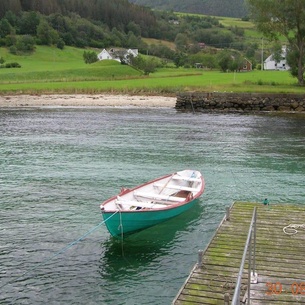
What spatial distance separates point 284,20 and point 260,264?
176ft

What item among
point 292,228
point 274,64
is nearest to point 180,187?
point 292,228

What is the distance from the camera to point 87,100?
62.4m

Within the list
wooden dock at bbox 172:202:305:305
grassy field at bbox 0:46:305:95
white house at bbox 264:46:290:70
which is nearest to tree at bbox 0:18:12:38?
grassy field at bbox 0:46:305:95

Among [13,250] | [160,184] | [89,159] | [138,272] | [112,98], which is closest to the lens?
[138,272]

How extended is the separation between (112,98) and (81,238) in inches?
1934

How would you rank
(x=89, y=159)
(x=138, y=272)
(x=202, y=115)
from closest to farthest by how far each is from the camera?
(x=138, y=272) < (x=89, y=159) < (x=202, y=115)

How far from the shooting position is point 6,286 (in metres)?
11.8

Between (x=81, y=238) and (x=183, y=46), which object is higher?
(x=183, y=46)

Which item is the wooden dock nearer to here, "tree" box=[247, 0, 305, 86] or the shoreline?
the shoreline

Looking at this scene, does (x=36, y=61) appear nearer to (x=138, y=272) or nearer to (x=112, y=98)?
(x=112, y=98)

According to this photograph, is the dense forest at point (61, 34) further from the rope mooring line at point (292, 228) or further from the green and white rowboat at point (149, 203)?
the rope mooring line at point (292, 228)

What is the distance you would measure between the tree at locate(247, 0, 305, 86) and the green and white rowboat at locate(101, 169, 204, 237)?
44.9 metres

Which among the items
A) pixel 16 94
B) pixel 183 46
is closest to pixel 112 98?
pixel 16 94

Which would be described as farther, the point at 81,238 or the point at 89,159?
the point at 89,159
